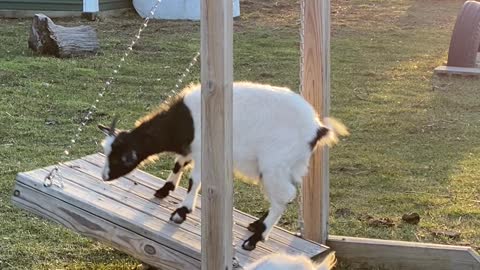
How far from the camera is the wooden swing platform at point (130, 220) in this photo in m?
4.11

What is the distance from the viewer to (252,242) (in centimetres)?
435

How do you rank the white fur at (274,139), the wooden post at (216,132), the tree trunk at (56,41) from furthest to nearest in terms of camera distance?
1. the tree trunk at (56,41)
2. the white fur at (274,139)
3. the wooden post at (216,132)

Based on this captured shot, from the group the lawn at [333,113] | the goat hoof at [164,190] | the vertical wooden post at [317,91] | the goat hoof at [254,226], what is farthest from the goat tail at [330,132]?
the lawn at [333,113]

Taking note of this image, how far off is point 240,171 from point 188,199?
1.08 feet

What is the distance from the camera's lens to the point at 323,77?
4664 mm

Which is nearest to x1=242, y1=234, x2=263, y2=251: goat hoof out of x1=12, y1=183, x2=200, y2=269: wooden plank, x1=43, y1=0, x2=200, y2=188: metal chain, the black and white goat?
the black and white goat

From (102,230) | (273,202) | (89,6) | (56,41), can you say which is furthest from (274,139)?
(89,6)

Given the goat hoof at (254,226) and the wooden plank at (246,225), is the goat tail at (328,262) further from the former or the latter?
the goat hoof at (254,226)

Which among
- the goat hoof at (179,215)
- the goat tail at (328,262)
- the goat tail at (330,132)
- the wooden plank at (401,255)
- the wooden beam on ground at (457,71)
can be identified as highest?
the goat tail at (330,132)

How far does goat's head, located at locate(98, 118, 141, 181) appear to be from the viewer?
452 cm

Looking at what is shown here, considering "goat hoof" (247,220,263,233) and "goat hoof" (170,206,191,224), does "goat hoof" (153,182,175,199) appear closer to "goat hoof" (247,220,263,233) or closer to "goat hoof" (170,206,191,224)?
"goat hoof" (170,206,191,224)

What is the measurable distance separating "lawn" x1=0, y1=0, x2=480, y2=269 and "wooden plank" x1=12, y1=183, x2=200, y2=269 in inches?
20.3

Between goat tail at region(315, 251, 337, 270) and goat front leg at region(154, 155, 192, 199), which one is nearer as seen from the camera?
goat tail at region(315, 251, 337, 270)

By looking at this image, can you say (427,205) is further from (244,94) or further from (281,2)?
(281,2)
